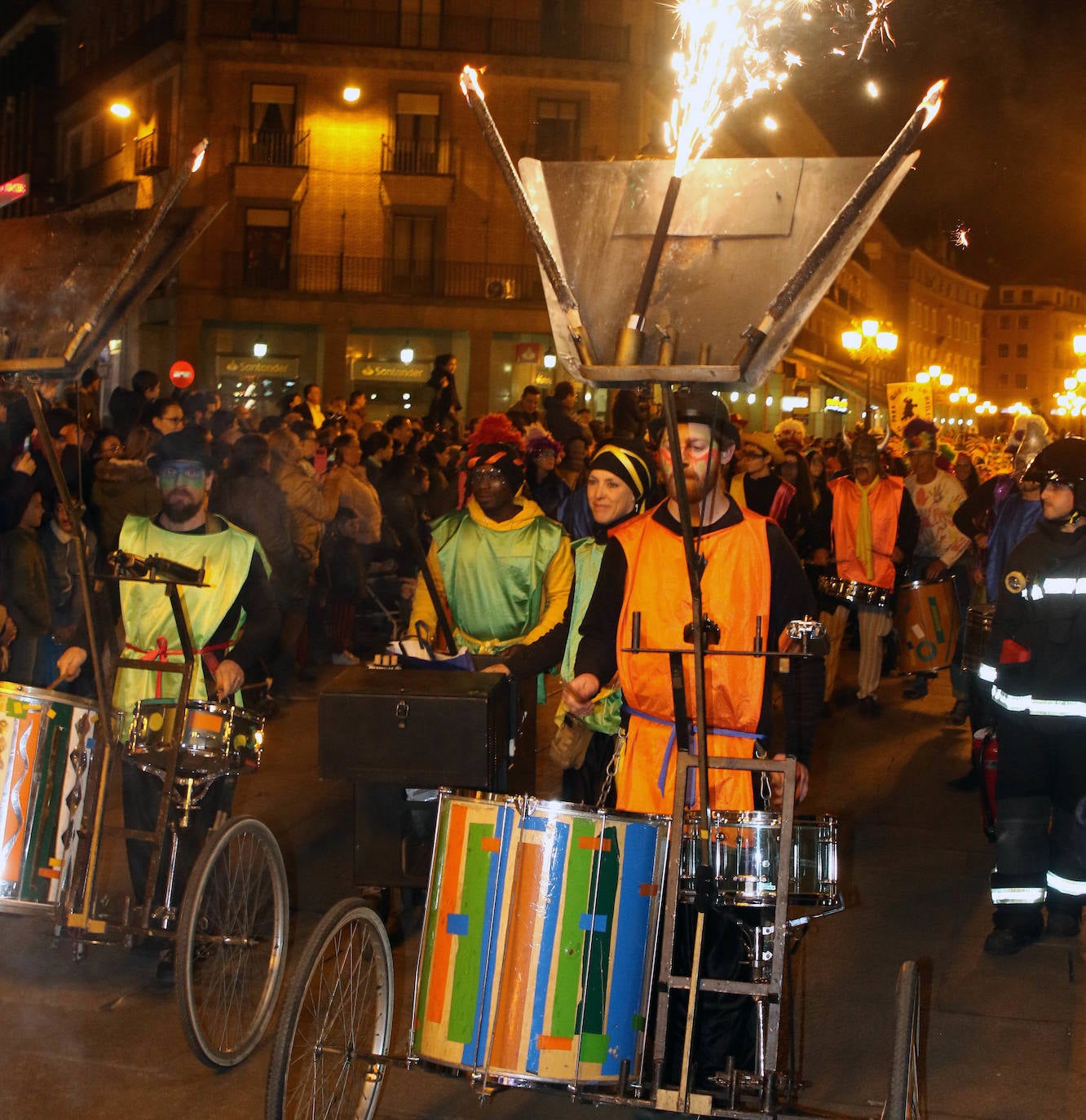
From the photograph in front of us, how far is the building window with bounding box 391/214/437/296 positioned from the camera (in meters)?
35.1

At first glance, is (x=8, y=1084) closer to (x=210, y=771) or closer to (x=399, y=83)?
(x=210, y=771)

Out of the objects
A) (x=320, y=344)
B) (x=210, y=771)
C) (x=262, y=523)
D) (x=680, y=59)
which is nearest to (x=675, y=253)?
(x=680, y=59)

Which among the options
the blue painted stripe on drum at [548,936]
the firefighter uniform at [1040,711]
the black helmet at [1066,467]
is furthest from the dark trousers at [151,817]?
the black helmet at [1066,467]

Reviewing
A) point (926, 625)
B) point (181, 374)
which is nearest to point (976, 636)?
point (926, 625)

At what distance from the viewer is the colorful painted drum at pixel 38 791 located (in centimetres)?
464

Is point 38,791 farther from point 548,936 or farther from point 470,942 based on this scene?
point 548,936

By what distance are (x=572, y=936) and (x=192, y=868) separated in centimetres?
→ 185

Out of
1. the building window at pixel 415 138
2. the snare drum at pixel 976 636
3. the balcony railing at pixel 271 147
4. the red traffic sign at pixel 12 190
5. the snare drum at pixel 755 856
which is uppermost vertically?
the building window at pixel 415 138

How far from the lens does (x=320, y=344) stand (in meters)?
34.9

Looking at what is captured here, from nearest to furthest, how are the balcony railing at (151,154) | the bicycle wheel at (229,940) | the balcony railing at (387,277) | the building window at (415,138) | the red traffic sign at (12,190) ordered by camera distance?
the bicycle wheel at (229,940)
the red traffic sign at (12,190)
the balcony railing at (387,277)
the building window at (415,138)
the balcony railing at (151,154)

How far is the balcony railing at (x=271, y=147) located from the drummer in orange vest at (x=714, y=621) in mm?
31770

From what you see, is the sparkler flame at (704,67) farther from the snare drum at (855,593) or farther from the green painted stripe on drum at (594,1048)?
the snare drum at (855,593)

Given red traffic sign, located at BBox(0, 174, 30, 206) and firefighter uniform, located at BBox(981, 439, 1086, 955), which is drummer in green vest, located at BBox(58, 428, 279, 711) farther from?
firefighter uniform, located at BBox(981, 439, 1086, 955)

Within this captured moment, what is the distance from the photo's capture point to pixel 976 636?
8.24 meters
